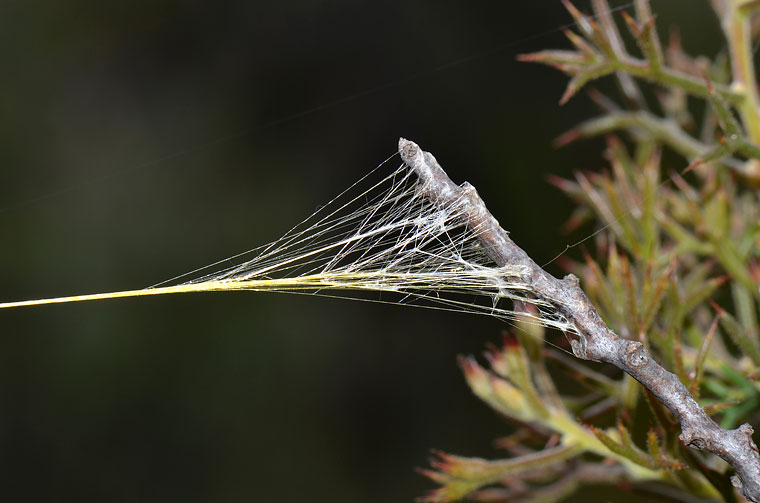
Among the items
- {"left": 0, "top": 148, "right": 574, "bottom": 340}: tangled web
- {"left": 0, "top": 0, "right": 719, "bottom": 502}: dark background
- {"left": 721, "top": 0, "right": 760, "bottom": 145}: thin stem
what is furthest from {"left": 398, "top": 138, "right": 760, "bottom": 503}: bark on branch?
{"left": 0, "top": 0, "right": 719, "bottom": 502}: dark background

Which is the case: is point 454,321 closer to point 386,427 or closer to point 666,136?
point 386,427

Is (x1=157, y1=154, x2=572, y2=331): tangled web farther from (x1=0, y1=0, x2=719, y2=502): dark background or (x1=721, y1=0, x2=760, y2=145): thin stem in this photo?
(x1=0, y1=0, x2=719, y2=502): dark background

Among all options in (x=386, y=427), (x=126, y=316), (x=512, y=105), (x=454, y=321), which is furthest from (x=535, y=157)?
(x=126, y=316)

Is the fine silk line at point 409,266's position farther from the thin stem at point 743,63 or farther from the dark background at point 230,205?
the dark background at point 230,205

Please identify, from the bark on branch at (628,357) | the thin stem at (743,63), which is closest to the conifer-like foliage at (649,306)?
the thin stem at (743,63)

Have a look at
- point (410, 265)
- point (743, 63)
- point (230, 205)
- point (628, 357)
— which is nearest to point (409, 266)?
point (410, 265)

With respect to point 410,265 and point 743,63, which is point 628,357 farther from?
point 743,63
